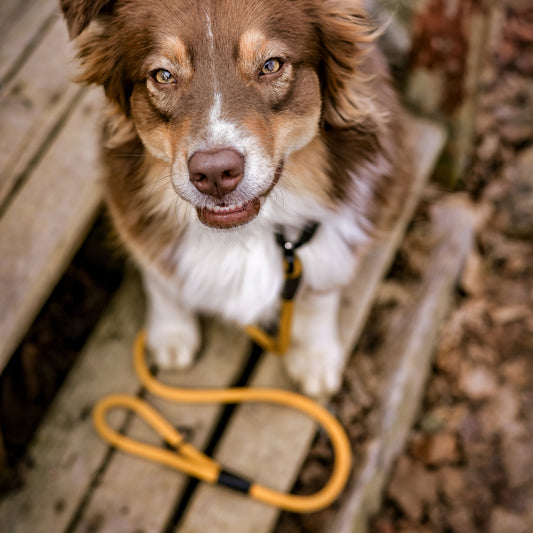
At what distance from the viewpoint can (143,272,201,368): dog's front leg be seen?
2.68 meters

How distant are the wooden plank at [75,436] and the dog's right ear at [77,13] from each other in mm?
1447

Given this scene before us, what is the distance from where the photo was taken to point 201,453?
2545mm

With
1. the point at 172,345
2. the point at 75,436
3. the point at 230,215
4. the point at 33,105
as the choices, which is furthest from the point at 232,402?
the point at 33,105

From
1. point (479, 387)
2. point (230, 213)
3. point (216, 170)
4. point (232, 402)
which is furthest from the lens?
point (479, 387)

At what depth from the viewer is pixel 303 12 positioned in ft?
6.17

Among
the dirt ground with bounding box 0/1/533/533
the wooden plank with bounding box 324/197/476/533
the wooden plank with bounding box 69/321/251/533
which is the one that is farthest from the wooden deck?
the dirt ground with bounding box 0/1/533/533

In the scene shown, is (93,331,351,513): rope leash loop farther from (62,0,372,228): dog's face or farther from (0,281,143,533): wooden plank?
(62,0,372,228): dog's face

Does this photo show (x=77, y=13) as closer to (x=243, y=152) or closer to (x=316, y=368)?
(x=243, y=152)

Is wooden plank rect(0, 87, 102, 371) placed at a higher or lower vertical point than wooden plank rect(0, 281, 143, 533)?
higher

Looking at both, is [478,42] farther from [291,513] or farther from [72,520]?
[72,520]

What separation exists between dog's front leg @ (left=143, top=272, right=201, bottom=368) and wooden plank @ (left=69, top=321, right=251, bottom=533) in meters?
0.08

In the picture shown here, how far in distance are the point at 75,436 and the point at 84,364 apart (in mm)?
331

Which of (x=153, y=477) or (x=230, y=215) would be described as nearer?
(x=230, y=215)

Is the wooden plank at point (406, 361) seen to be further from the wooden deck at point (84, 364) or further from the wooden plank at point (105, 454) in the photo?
the wooden plank at point (105, 454)
